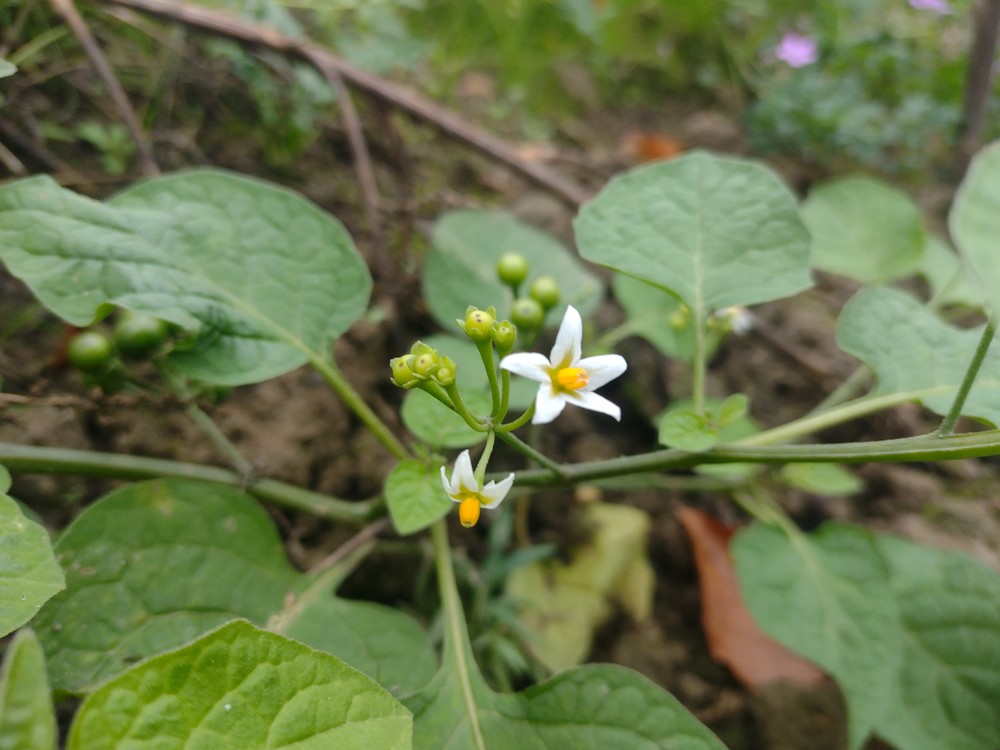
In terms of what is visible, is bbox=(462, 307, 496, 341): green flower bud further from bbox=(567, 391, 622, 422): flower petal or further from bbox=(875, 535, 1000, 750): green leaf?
bbox=(875, 535, 1000, 750): green leaf

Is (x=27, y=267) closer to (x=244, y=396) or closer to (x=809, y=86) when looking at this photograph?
(x=244, y=396)

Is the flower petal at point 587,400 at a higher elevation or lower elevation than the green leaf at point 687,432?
higher

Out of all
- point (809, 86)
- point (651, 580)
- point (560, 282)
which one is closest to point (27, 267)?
point (560, 282)

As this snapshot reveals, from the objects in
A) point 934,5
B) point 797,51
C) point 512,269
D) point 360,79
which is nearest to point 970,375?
point 512,269

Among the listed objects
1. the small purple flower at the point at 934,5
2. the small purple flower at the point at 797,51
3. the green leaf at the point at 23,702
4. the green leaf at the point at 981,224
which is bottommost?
the green leaf at the point at 23,702

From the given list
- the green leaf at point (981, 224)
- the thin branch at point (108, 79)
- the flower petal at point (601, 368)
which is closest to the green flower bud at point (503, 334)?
the flower petal at point (601, 368)

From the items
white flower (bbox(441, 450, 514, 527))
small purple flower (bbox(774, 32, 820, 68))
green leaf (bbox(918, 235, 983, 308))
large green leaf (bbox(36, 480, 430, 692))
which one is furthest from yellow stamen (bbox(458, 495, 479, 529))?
small purple flower (bbox(774, 32, 820, 68))

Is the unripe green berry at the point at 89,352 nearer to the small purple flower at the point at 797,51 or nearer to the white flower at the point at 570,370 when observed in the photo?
the white flower at the point at 570,370
